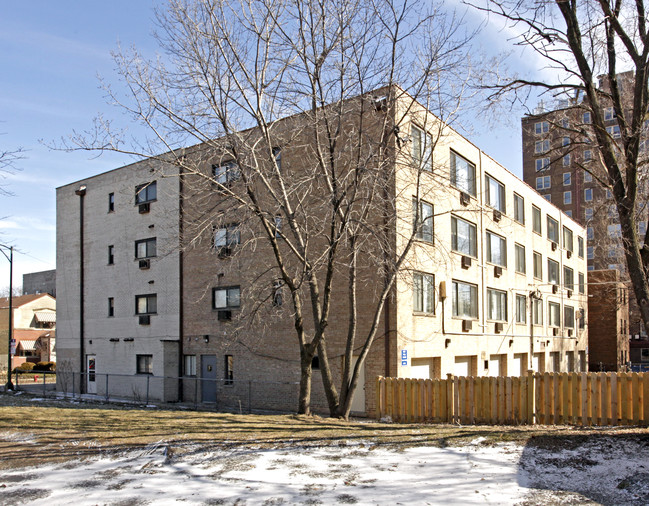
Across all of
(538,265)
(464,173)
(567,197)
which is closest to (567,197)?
(567,197)

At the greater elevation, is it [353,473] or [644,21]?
[644,21]

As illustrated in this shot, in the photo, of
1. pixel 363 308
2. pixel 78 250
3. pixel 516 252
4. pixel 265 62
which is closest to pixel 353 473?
pixel 265 62

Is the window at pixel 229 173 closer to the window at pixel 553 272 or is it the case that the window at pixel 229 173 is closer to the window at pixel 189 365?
the window at pixel 189 365

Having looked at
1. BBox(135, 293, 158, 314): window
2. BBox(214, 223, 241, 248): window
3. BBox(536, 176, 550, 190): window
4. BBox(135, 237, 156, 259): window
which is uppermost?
BBox(536, 176, 550, 190): window

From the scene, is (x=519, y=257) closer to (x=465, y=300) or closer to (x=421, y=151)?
(x=465, y=300)

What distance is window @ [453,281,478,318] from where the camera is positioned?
2336cm

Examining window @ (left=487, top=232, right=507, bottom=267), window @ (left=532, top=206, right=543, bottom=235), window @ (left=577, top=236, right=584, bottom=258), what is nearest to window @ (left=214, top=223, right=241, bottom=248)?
window @ (left=487, top=232, right=507, bottom=267)

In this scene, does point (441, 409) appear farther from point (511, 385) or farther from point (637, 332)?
point (637, 332)

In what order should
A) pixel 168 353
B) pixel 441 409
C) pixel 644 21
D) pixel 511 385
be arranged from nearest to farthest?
pixel 644 21, pixel 511 385, pixel 441 409, pixel 168 353

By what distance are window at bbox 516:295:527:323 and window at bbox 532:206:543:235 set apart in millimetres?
4855

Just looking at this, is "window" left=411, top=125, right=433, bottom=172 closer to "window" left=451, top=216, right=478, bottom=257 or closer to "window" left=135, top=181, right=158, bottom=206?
"window" left=451, top=216, right=478, bottom=257

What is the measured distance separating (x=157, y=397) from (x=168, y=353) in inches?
77.5

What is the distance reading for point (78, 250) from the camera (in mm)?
30875

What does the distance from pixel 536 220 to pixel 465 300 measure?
12633 millimetres
